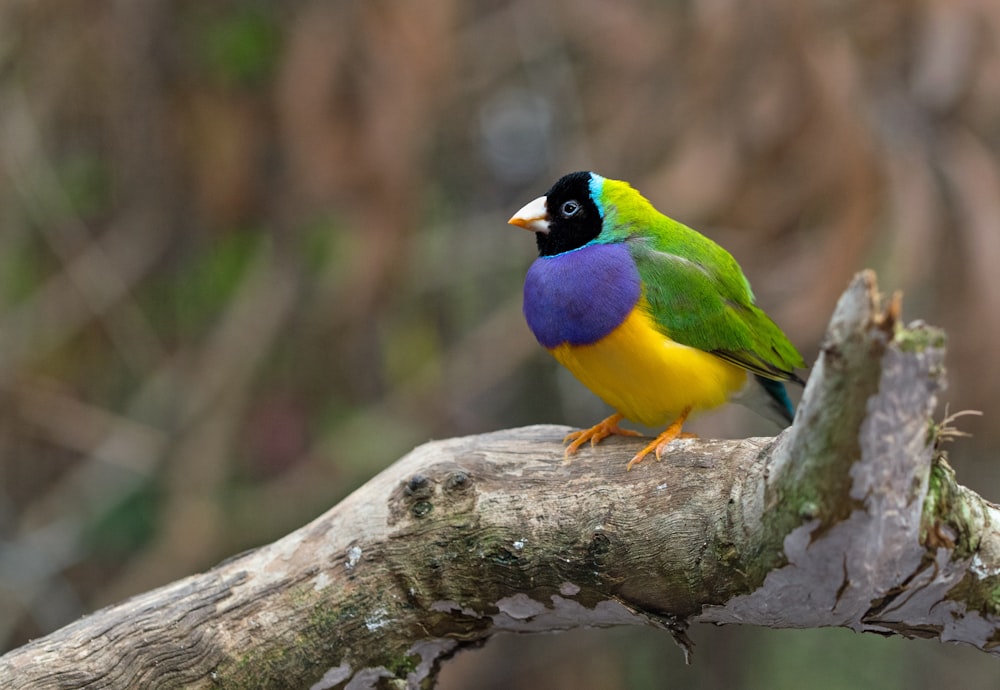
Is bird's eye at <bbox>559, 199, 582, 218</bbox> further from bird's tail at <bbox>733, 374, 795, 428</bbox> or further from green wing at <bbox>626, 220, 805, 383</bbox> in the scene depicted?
bird's tail at <bbox>733, 374, 795, 428</bbox>

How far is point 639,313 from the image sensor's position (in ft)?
9.81

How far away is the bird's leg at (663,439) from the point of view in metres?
2.71

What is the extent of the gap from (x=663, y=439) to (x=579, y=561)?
50cm

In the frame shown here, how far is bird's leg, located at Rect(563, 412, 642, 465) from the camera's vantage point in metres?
2.92

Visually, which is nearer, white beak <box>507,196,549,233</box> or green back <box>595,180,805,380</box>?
green back <box>595,180,805,380</box>

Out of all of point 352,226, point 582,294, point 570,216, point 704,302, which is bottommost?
point 704,302

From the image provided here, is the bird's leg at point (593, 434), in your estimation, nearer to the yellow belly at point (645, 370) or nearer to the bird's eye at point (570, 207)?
the yellow belly at point (645, 370)

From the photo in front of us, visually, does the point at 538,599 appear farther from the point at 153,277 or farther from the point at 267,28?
the point at 153,277

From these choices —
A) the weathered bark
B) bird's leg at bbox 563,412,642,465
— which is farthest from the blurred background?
the weathered bark

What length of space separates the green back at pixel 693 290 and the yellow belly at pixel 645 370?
0.05 metres

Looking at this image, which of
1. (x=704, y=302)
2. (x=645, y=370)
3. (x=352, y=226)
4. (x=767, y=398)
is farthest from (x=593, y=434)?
(x=352, y=226)

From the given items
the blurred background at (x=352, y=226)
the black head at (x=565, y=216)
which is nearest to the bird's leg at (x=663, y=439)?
the black head at (x=565, y=216)

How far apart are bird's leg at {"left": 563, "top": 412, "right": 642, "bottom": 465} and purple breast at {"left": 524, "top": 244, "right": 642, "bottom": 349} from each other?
24 cm

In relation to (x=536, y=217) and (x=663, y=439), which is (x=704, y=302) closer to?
(x=663, y=439)
